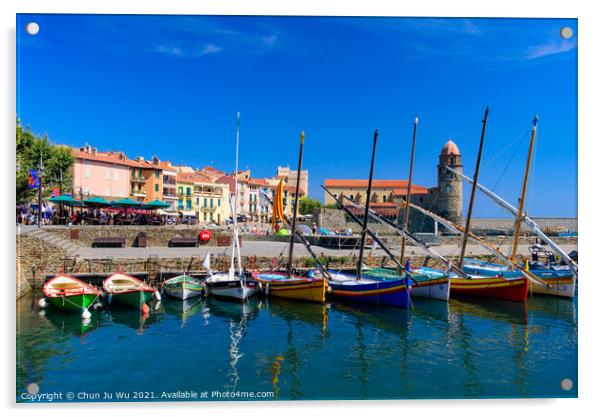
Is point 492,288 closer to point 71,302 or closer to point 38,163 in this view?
point 71,302

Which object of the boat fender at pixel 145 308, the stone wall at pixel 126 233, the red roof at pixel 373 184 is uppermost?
the red roof at pixel 373 184

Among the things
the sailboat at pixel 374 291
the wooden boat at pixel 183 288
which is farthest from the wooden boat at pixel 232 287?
the sailboat at pixel 374 291

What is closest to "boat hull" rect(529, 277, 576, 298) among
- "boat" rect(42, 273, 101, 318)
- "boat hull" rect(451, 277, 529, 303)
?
"boat hull" rect(451, 277, 529, 303)

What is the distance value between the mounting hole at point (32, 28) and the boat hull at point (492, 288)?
69.6 ft

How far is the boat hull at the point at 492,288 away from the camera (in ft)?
72.4

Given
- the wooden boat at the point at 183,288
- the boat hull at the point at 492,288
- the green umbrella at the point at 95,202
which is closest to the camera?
the wooden boat at the point at 183,288

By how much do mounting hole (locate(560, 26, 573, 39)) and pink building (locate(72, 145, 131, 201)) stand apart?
44451 millimetres

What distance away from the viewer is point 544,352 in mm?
13000

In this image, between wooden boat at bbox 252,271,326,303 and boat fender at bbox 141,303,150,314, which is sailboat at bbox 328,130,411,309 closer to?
wooden boat at bbox 252,271,326,303

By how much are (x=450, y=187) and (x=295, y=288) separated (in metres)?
56.9

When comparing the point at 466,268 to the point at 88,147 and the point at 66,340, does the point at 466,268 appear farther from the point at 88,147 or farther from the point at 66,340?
the point at 88,147

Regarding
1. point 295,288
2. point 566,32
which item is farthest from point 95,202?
point 566,32

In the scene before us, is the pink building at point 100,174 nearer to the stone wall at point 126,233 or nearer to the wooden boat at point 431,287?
the stone wall at point 126,233

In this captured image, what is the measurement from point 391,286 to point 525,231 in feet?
124
